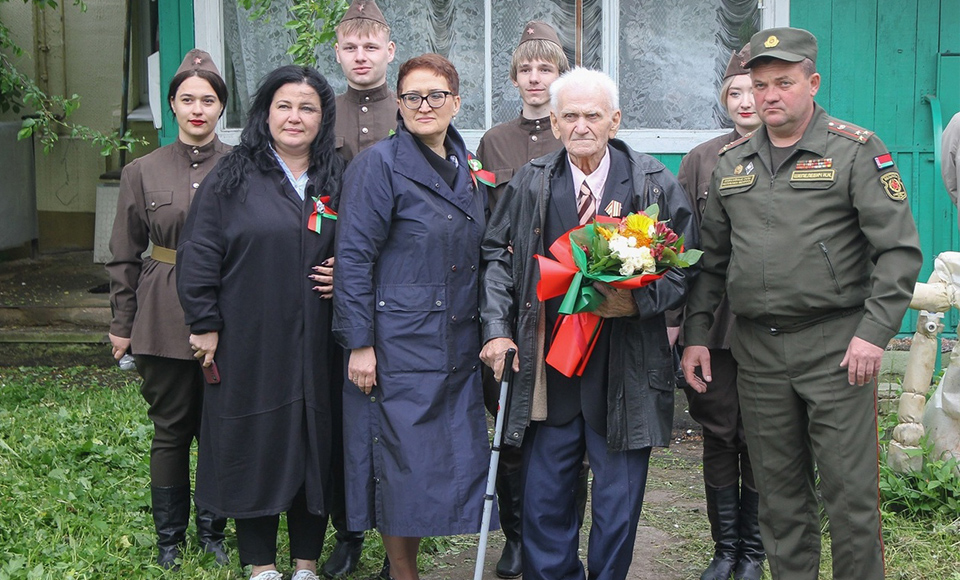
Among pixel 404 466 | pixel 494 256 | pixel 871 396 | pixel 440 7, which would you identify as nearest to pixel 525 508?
pixel 404 466

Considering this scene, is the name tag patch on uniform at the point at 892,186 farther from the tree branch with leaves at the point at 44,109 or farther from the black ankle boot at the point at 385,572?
the tree branch with leaves at the point at 44,109

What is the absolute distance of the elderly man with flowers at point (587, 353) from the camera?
12.1 ft

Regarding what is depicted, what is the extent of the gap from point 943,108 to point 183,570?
5738 millimetres

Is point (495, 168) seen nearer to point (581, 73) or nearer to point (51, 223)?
point (581, 73)

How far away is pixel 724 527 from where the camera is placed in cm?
432

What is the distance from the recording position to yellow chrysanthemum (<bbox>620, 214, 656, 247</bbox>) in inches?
134

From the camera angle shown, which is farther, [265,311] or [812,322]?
[265,311]

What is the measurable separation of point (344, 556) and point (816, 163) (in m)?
2.48

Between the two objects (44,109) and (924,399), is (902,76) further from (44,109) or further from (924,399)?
(44,109)

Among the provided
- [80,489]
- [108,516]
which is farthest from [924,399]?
[80,489]

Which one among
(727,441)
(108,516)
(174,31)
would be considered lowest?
(108,516)

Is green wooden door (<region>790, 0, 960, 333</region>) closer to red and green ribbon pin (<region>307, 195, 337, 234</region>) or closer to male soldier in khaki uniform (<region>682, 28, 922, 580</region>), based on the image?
male soldier in khaki uniform (<region>682, 28, 922, 580</region>)

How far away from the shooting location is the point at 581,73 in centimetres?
374

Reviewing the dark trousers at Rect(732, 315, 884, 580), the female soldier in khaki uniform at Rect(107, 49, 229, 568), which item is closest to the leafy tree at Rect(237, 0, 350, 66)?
the female soldier in khaki uniform at Rect(107, 49, 229, 568)
